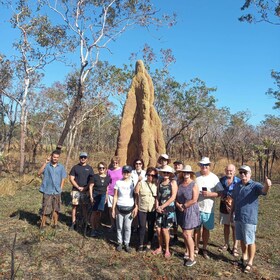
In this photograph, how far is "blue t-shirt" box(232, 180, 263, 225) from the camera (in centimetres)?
486

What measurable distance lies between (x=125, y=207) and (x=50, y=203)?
1992 mm

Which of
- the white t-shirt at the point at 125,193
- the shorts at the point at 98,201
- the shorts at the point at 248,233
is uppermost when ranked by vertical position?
the white t-shirt at the point at 125,193

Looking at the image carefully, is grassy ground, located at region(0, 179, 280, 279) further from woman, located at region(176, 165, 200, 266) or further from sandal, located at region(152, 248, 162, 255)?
woman, located at region(176, 165, 200, 266)

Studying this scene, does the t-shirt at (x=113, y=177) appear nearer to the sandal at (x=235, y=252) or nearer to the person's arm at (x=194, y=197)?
the person's arm at (x=194, y=197)

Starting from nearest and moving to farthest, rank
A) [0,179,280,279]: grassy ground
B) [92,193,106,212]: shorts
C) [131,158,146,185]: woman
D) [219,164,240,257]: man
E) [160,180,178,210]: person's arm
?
[0,179,280,279]: grassy ground, [160,180,178,210]: person's arm, [219,164,240,257]: man, [131,158,146,185]: woman, [92,193,106,212]: shorts

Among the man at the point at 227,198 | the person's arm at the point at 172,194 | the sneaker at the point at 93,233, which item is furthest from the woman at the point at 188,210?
the sneaker at the point at 93,233

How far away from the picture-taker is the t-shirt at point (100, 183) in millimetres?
6406

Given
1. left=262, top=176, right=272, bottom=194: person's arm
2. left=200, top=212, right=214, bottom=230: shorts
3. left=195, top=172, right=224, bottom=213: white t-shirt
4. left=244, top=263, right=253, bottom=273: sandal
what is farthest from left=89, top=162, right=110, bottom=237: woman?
left=262, top=176, right=272, bottom=194: person's arm

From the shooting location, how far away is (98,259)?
17.1ft

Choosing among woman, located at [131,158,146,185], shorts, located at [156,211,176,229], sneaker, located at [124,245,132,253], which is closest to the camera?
shorts, located at [156,211,176,229]

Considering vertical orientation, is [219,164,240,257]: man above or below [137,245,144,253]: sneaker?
above

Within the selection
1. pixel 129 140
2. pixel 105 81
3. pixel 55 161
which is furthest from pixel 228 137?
pixel 55 161

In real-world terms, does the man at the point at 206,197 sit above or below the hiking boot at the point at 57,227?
above

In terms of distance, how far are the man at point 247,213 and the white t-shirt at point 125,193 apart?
5.98ft
